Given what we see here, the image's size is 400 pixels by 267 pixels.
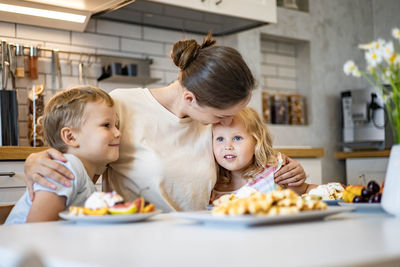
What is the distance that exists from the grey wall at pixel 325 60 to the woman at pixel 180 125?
2.62m

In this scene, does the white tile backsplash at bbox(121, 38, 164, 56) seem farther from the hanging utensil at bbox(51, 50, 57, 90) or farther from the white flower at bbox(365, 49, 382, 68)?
the white flower at bbox(365, 49, 382, 68)

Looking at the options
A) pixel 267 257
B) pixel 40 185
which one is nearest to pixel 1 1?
pixel 40 185

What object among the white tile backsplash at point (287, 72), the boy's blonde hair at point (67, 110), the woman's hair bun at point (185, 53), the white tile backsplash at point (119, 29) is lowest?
the boy's blonde hair at point (67, 110)

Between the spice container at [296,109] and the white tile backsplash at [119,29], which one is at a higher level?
the white tile backsplash at [119,29]

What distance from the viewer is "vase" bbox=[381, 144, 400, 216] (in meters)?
1.05

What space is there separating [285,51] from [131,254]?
4.39 m

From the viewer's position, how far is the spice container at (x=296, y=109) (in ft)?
15.2

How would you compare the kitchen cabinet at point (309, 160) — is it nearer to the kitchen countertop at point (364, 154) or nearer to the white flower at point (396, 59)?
the kitchen countertop at point (364, 154)

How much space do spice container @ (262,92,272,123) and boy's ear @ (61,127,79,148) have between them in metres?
2.96

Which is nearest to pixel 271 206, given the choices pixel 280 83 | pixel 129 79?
pixel 129 79

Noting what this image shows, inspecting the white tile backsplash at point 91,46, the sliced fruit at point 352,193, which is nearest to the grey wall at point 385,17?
the white tile backsplash at point 91,46

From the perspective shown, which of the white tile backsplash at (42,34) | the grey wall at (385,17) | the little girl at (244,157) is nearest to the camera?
the little girl at (244,157)

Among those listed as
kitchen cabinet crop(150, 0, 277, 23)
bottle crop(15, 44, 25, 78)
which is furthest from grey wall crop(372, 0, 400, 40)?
bottle crop(15, 44, 25, 78)

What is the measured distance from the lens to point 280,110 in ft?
14.8
